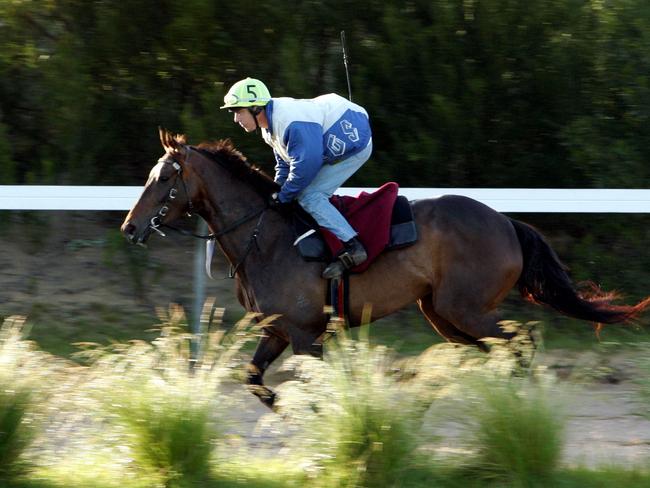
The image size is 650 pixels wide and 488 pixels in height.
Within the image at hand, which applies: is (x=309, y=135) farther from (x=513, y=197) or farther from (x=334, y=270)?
(x=513, y=197)

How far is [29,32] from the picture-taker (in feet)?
30.7

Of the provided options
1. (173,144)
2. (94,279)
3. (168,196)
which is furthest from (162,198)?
(94,279)

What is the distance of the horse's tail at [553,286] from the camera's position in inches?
246

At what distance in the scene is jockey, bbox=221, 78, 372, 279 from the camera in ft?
19.3

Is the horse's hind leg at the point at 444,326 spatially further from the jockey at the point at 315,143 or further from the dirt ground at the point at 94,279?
the dirt ground at the point at 94,279

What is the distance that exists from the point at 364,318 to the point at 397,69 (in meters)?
3.71

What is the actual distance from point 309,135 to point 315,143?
59 millimetres

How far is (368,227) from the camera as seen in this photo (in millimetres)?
6062

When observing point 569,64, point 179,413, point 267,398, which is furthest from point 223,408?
point 569,64

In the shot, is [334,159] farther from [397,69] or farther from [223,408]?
[397,69]

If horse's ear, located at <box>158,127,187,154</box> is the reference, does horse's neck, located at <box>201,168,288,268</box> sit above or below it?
below

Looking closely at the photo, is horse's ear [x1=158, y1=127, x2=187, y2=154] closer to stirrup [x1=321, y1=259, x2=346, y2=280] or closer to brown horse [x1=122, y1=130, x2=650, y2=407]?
brown horse [x1=122, y1=130, x2=650, y2=407]

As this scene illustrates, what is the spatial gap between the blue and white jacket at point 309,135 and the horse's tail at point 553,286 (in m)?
1.23

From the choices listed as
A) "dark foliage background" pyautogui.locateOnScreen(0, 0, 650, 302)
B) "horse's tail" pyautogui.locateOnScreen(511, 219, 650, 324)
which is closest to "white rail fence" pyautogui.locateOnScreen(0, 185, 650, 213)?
"horse's tail" pyautogui.locateOnScreen(511, 219, 650, 324)
